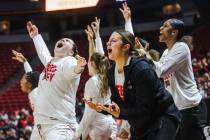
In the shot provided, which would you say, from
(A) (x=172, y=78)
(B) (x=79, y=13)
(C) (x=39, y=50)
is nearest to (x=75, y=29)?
(B) (x=79, y=13)

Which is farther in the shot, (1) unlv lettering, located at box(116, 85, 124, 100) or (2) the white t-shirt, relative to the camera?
(2) the white t-shirt

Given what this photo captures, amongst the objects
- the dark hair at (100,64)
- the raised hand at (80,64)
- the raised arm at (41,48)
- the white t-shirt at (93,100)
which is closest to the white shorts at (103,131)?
the white t-shirt at (93,100)

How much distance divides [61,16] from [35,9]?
4.28ft

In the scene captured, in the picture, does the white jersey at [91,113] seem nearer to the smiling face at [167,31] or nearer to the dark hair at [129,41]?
the smiling face at [167,31]

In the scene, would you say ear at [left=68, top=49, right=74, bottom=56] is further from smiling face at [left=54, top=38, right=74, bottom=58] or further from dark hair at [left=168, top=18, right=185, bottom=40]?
dark hair at [left=168, top=18, right=185, bottom=40]

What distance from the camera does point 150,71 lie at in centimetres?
355

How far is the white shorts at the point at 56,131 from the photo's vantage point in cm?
515

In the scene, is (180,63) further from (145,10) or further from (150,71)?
(145,10)

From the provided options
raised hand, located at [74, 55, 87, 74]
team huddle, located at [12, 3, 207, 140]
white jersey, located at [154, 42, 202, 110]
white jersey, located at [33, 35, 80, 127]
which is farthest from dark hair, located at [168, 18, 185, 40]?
white jersey, located at [33, 35, 80, 127]

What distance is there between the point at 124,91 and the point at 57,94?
176 cm

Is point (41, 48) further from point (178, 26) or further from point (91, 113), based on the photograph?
point (178, 26)

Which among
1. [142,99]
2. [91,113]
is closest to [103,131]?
[91,113]

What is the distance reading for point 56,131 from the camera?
5.18m

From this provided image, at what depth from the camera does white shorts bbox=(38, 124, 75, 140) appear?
203 inches
